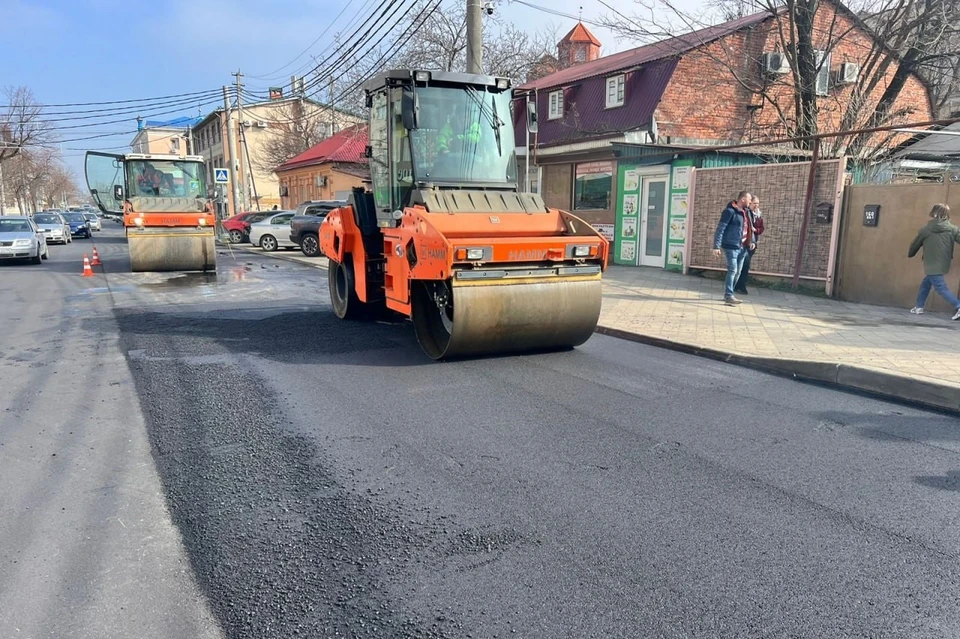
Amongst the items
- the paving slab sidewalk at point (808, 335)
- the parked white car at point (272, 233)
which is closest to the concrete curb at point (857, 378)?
the paving slab sidewalk at point (808, 335)

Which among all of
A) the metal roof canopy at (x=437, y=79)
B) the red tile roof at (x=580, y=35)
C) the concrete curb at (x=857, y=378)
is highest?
the red tile roof at (x=580, y=35)

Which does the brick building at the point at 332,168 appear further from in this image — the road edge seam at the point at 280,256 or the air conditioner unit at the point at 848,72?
the air conditioner unit at the point at 848,72

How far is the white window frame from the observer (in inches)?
723

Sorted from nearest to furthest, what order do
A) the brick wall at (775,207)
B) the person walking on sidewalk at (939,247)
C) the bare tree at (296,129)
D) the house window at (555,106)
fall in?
the person walking on sidewalk at (939,247) → the brick wall at (775,207) → the house window at (555,106) → the bare tree at (296,129)

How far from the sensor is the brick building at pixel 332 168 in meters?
34.6

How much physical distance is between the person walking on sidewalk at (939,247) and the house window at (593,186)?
881cm

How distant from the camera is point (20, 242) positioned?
19.3 meters

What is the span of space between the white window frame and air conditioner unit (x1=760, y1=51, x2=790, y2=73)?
11.7 ft

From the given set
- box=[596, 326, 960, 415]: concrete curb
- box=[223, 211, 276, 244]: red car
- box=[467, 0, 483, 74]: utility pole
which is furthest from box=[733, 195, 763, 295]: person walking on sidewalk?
box=[223, 211, 276, 244]: red car

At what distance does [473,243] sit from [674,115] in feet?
42.3

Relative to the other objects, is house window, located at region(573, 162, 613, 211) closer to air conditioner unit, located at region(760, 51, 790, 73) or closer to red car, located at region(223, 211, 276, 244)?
air conditioner unit, located at region(760, 51, 790, 73)

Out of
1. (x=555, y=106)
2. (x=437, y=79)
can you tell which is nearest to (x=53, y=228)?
(x=555, y=106)

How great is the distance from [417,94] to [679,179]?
29.6ft

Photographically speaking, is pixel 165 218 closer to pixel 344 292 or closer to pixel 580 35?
pixel 344 292
